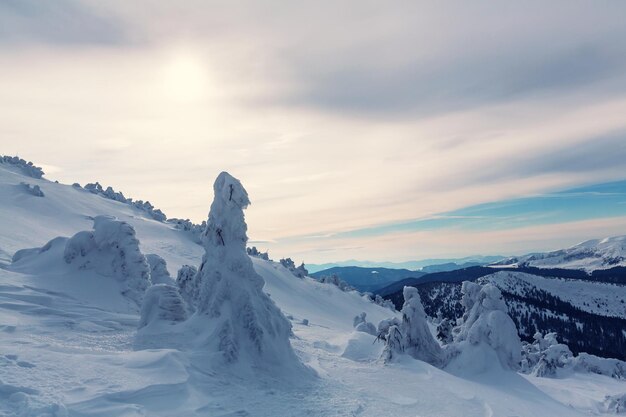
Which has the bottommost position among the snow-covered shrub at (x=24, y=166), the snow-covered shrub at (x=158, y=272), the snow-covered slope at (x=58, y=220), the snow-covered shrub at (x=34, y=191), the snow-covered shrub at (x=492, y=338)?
the snow-covered shrub at (x=492, y=338)

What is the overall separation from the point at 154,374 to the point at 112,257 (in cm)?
1218

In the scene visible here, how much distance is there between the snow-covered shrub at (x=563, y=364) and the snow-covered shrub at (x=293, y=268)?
3322 centimetres

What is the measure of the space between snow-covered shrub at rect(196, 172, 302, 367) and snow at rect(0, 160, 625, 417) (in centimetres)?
102

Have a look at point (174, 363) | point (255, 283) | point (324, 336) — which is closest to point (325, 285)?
point (324, 336)

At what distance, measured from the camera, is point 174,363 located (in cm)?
1293

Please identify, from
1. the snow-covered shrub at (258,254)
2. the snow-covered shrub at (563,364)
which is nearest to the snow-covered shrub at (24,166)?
the snow-covered shrub at (258,254)

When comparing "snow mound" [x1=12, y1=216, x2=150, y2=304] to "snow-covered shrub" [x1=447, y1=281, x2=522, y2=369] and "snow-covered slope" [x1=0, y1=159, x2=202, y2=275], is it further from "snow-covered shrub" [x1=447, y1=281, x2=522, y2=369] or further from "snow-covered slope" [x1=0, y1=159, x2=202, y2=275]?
"snow-covered shrub" [x1=447, y1=281, x2=522, y2=369]

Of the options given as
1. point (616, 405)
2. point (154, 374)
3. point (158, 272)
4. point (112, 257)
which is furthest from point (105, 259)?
point (616, 405)

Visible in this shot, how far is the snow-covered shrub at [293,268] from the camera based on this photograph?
2680 inches

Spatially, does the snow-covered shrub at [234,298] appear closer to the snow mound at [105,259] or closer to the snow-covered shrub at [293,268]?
the snow mound at [105,259]

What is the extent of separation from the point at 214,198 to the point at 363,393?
30.6ft

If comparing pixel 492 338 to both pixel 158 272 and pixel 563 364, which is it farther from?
pixel 563 364

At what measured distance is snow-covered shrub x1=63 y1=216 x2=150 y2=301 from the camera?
21.9 metres

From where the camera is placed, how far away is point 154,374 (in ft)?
39.3
